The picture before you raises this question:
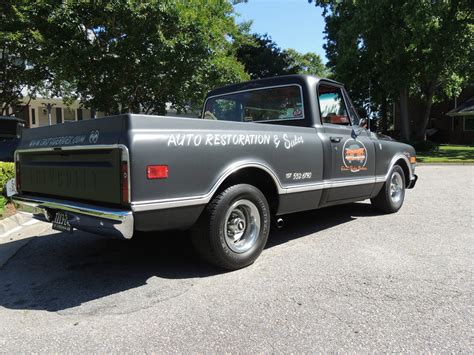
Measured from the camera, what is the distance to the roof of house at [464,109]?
98.8ft

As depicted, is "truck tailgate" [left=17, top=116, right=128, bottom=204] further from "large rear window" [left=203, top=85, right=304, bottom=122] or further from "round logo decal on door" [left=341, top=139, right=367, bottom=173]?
"round logo decal on door" [left=341, top=139, right=367, bottom=173]

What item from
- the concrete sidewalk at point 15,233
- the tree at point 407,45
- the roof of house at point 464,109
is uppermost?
the tree at point 407,45

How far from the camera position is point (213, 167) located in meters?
3.83

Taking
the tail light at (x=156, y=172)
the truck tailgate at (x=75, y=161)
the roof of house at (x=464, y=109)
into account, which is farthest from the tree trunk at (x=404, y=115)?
the tail light at (x=156, y=172)

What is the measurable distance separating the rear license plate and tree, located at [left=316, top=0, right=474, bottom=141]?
19365mm

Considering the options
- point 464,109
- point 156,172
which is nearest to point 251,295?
A: point 156,172

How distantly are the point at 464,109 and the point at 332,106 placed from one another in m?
29.8

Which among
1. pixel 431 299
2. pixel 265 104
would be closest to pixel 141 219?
pixel 431 299

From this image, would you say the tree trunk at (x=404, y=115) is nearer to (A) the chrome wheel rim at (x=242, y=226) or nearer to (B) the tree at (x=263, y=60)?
(B) the tree at (x=263, y=60)

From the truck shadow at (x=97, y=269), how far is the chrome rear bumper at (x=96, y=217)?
2.07ft

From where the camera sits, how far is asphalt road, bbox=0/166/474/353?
9.39 ft

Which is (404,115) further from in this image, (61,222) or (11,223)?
(61,222)

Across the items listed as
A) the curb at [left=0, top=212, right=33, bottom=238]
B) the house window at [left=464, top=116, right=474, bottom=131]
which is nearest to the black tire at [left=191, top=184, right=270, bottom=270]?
the curb at [left=0, top=212, right=33, bottom=238]

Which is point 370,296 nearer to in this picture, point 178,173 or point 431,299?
point 431,299
